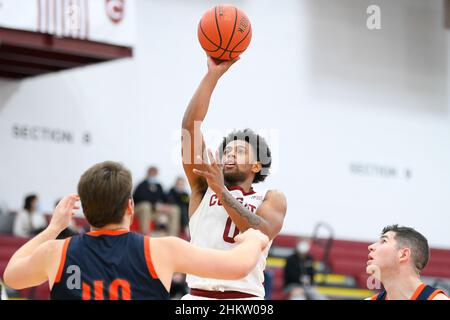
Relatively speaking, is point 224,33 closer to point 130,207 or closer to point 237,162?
point 237,162

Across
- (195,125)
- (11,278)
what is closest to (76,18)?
(195,125)

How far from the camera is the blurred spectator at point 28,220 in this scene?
1448 centimetres

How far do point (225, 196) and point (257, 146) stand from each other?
80 centimetres

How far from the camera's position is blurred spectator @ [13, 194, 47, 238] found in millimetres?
14477

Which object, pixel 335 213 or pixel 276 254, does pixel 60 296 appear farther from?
pixel 335 213

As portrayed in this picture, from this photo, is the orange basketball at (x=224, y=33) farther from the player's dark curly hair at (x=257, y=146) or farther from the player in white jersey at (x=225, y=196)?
the player's dark curly hair at (x=257, y=146)

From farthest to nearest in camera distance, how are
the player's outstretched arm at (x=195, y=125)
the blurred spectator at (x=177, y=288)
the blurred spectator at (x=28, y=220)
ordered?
the blurred spectator at (x=28, y=220), the blurred spectator at (x=177, y=288), the player's outstretched arm at (x=195, y=125)

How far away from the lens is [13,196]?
15859 mm

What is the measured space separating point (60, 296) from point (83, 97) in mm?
13609

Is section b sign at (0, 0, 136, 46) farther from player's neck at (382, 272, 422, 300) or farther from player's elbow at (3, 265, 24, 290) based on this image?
player's elbow at (3, 265, 24, 290)

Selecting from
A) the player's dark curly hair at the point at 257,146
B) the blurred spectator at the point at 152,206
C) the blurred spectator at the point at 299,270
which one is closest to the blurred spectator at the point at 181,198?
the blurred spectator at the point at 152,206

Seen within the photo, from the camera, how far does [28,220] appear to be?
47.8 ft

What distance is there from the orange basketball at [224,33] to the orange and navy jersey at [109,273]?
2.32m

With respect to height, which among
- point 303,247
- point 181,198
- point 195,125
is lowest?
point 303,247
